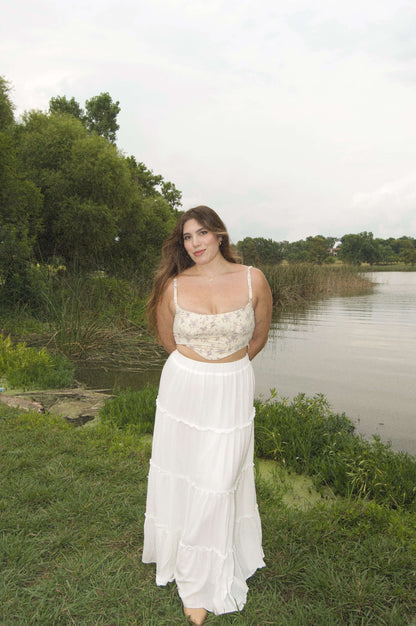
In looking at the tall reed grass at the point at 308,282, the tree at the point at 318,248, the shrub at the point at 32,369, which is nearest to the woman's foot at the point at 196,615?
the shrub at the point at 32,369

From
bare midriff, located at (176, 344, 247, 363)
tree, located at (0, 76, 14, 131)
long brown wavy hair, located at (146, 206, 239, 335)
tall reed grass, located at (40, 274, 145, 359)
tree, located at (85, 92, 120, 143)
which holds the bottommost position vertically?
tall reed grass, located at (40, 274, 145, 359)

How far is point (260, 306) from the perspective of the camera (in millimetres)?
2521

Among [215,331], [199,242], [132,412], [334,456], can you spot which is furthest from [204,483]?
[132,412]

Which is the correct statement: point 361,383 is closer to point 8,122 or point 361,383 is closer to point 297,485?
point 297,485

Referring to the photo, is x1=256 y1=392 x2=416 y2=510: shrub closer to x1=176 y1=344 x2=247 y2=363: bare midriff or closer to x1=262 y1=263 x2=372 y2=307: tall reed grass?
x1=176 y1=344 x2=247 y2=363: bare midriff

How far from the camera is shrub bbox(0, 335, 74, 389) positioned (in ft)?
21.4

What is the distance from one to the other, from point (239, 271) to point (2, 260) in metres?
8.82

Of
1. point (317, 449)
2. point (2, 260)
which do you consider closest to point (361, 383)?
point (317, 449)

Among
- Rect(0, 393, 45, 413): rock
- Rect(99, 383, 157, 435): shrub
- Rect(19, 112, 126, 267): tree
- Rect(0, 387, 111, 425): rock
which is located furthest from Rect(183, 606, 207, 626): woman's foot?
Rect(19, 112, 126, 267): tree

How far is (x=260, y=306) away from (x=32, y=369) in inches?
204

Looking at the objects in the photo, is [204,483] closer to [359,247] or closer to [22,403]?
[22,403]

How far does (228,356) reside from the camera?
2340 mm

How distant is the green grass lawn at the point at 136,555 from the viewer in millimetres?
2320

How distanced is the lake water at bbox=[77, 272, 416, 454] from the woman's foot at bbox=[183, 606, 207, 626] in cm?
359
